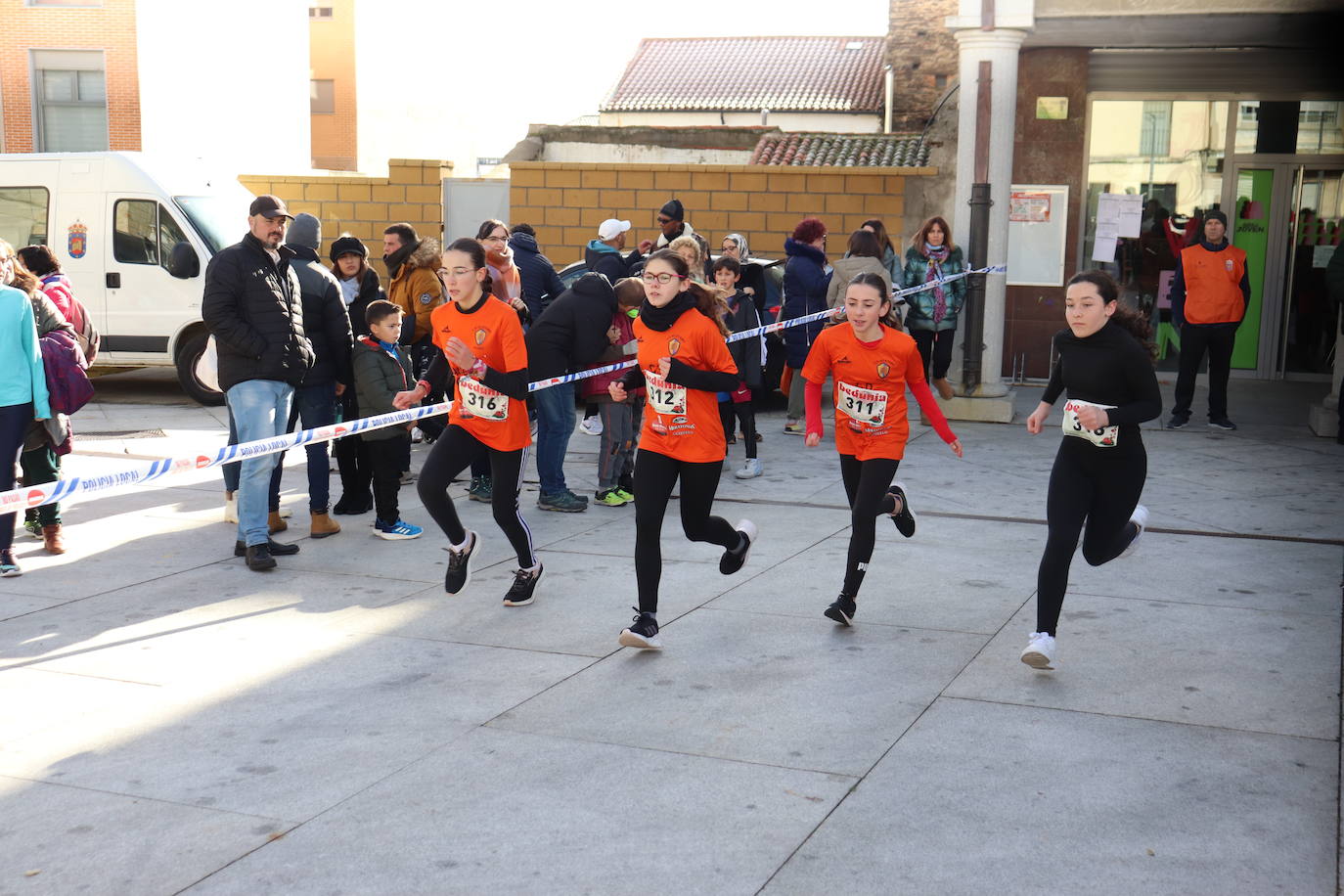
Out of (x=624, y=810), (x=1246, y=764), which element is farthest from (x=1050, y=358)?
(x=624, y=810)

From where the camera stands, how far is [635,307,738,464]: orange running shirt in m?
5.71

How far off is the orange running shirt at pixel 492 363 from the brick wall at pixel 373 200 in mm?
10427

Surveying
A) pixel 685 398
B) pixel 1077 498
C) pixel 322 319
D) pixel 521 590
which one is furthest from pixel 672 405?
pixel 322 319

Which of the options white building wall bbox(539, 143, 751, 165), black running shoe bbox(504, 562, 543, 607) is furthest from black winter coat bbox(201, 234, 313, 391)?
white building wall bbox(539, 143, 751, 165)

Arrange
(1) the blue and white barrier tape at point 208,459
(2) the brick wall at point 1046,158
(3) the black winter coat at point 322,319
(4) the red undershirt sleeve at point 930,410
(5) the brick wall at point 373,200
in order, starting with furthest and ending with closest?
1. (5) the brick wall at point 373,200
2. (2) the brick wall at point 1046,158
3. (3) the black winter coat at point 322,319
4. (4) the red undershirt sleeve at point 930,410
5. (1) the blue and white barrier tape at point 208,459

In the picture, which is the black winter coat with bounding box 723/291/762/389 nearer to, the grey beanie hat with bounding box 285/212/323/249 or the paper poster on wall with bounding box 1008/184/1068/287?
the grey beanie hat with bounding box 285/212/323/249

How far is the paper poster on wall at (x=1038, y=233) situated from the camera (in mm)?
14477

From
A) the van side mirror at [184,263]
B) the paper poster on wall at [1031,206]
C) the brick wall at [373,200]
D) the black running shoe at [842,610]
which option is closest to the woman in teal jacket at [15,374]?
the black running shoe at [842,610]

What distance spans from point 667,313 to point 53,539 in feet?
12.9

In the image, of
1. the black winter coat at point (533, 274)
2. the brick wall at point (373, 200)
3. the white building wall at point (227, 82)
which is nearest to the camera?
the black winter coat at point (533, 274)

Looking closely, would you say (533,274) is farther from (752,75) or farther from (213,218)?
(752,75)

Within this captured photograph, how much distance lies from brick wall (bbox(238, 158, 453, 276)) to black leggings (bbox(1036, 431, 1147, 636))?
479 inches

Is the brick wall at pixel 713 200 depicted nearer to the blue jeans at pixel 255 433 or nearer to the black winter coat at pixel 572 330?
the black winter coat at pixel 572 330

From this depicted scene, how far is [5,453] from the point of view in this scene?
6.64 metres
